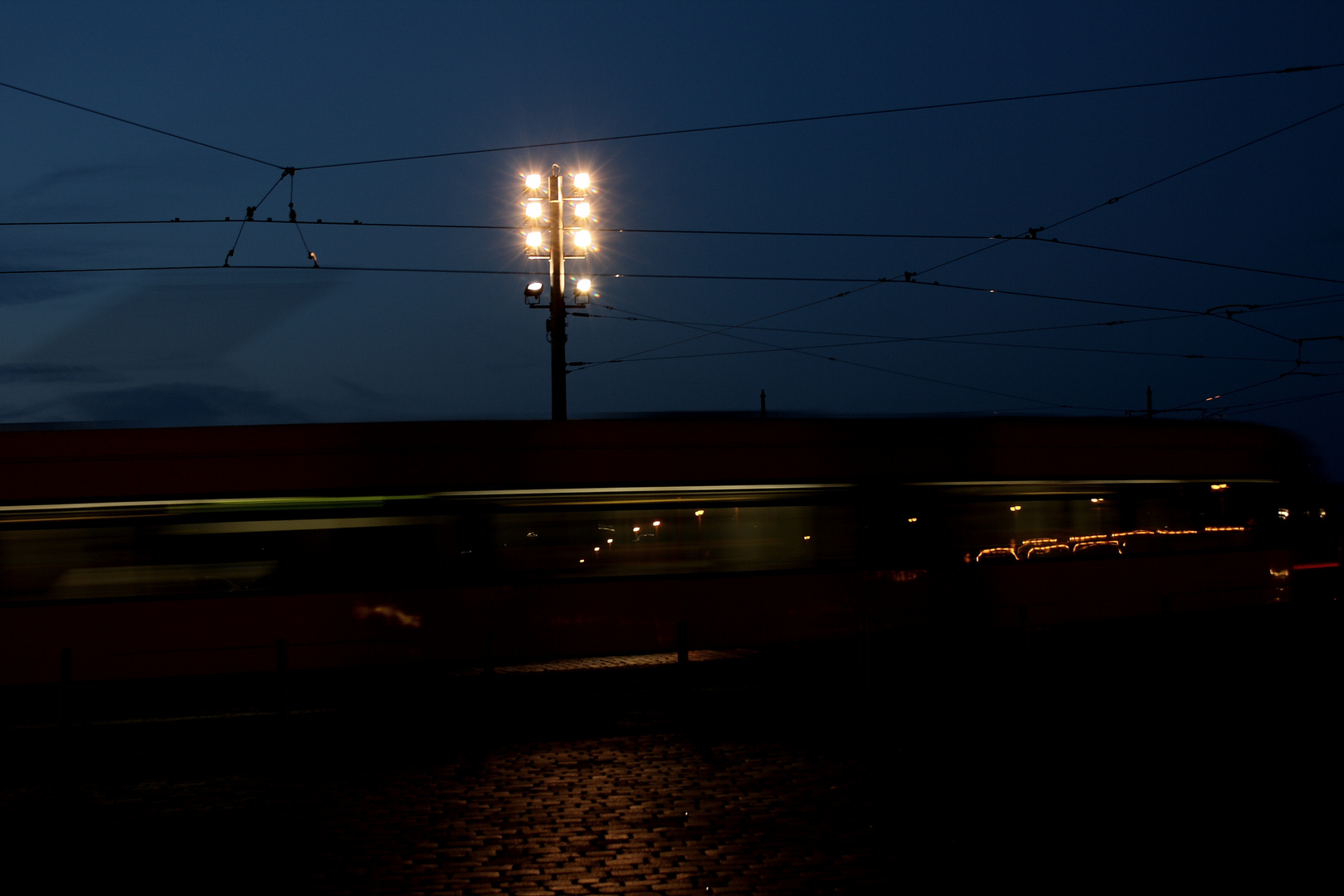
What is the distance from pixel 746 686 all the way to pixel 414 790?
4342 millimetres

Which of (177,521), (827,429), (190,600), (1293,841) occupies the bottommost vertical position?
(1293,841)

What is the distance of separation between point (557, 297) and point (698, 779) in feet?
30.7

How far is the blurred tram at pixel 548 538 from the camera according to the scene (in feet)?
31.4

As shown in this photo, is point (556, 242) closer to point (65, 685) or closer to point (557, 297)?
point (557, 297)

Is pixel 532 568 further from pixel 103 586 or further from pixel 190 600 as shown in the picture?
pixel 103 586

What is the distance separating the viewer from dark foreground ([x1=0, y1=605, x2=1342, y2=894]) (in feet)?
16.8

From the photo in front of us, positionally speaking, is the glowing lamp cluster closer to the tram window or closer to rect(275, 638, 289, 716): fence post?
→ the tram window

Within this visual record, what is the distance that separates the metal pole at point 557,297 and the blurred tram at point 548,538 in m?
3.60

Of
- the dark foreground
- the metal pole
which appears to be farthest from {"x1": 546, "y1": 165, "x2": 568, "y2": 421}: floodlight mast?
the dark foreground

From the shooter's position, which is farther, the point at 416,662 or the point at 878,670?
the point at 878,670

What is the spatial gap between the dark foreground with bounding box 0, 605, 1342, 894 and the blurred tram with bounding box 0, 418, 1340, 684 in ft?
2.02

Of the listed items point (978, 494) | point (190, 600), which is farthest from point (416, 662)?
point (978, 494)

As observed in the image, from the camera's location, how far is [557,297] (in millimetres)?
14641

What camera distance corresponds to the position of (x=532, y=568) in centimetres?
1024
